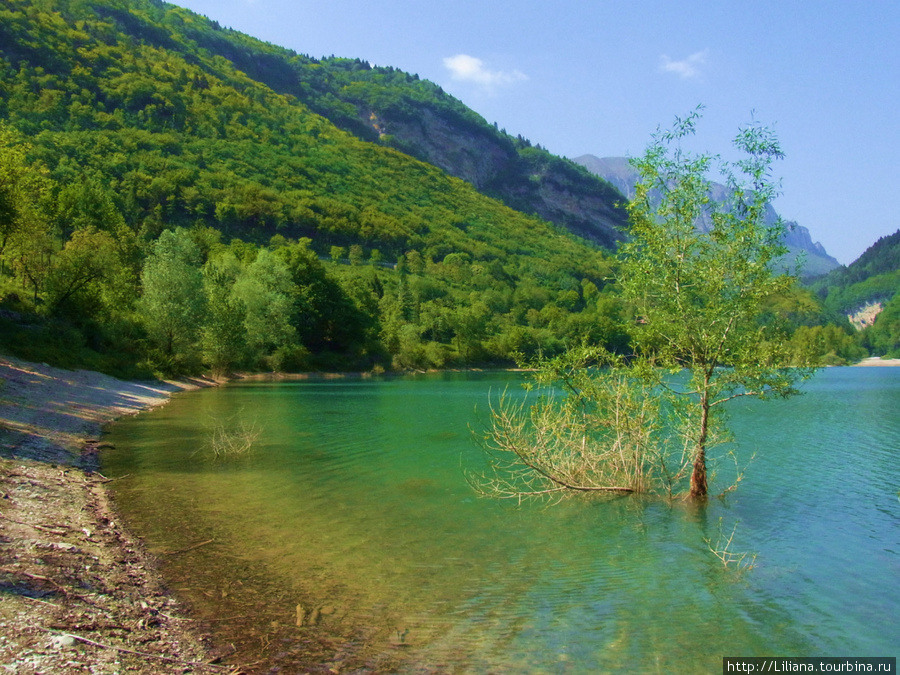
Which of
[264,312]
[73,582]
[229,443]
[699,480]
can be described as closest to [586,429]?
[699,480]

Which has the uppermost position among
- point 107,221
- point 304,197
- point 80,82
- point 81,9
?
point 81,9

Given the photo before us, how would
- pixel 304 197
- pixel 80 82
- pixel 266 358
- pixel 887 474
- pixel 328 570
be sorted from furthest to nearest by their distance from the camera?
pixel 304 197 < pixel 80 82 < pixel 266 358 < pixel 887 474 < pixel 328 570

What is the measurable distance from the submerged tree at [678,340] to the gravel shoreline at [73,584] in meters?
8.75

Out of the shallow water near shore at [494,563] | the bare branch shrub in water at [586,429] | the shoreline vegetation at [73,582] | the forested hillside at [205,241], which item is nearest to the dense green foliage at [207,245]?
the forested hillside at [205,241]

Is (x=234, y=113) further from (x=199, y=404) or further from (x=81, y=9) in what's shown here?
(x=199, y=404)

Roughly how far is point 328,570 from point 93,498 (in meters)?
6.83

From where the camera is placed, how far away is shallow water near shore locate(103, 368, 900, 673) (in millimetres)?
8422

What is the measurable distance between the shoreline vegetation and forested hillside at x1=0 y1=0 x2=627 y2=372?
928 centimetres

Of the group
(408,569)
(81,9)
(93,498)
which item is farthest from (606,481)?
(81,9)

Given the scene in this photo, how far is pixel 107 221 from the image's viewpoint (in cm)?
7300

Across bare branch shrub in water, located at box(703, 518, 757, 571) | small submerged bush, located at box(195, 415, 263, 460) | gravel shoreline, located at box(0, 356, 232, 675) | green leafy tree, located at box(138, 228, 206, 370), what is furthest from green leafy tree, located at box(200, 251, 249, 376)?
bare branch shrub in water, located at box(703, 518, 757, 571)

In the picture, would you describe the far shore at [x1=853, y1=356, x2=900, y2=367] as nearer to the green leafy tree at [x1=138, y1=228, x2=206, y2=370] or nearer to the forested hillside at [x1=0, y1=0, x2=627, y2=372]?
the forested hillside at [x1=0, y1=0, x2=627, y2=372]

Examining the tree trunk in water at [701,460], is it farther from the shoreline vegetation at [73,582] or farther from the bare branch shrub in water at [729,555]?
the shoreline vegetation at [73,582]

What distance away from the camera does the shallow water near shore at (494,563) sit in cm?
842
